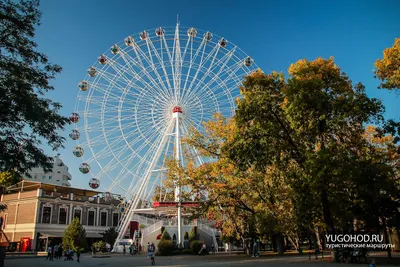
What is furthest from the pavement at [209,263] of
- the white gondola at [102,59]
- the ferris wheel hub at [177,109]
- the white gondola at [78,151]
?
the white gondola at [102,59]

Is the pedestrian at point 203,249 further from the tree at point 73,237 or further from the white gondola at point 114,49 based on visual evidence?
the white gondola at point 114,49

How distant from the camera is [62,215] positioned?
53.2m

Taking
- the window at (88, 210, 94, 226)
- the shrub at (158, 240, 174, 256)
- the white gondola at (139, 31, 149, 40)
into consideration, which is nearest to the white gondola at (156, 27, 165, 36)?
the white gondola at (139, 31, 149, 40)

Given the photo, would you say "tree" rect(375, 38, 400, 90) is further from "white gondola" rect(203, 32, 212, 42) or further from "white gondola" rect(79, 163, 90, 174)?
"white gondola" rect(79, 163, 90, 174)

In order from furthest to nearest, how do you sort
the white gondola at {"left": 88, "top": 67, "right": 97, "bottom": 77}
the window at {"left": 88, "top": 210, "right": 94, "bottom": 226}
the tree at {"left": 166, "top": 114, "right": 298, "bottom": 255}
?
the window at {"left": 88, "top": 210, "right": 94, "bottom": 226}, the white gondola at {"left": 88, "top": 67, "right": 97, "bottom": 77}, the tree at {"left": 166, "top": 114, "right": 298, "bottom": 255}

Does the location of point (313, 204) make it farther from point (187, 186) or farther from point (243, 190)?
point (187, 186)

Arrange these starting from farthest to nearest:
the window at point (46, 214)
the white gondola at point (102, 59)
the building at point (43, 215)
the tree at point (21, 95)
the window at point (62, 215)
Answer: the window at point (62, 215), the window at point (46, 214), the building at point (43, 215), the white gondola at point (102, 59), the tree at point (21, 95)

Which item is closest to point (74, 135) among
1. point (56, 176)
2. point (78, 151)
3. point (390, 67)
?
point (78, 151)

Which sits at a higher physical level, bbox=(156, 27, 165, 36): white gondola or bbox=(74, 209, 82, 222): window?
bbox=(156, 27, 165, 36): white gondola

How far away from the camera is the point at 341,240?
21.0 m

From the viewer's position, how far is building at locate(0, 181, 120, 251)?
49.0 metres

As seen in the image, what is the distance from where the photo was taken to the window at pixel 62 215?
5268cm

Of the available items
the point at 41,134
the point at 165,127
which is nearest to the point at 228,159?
the point at 41,134

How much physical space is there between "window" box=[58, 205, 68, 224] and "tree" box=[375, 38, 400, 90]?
4884 centimetres
